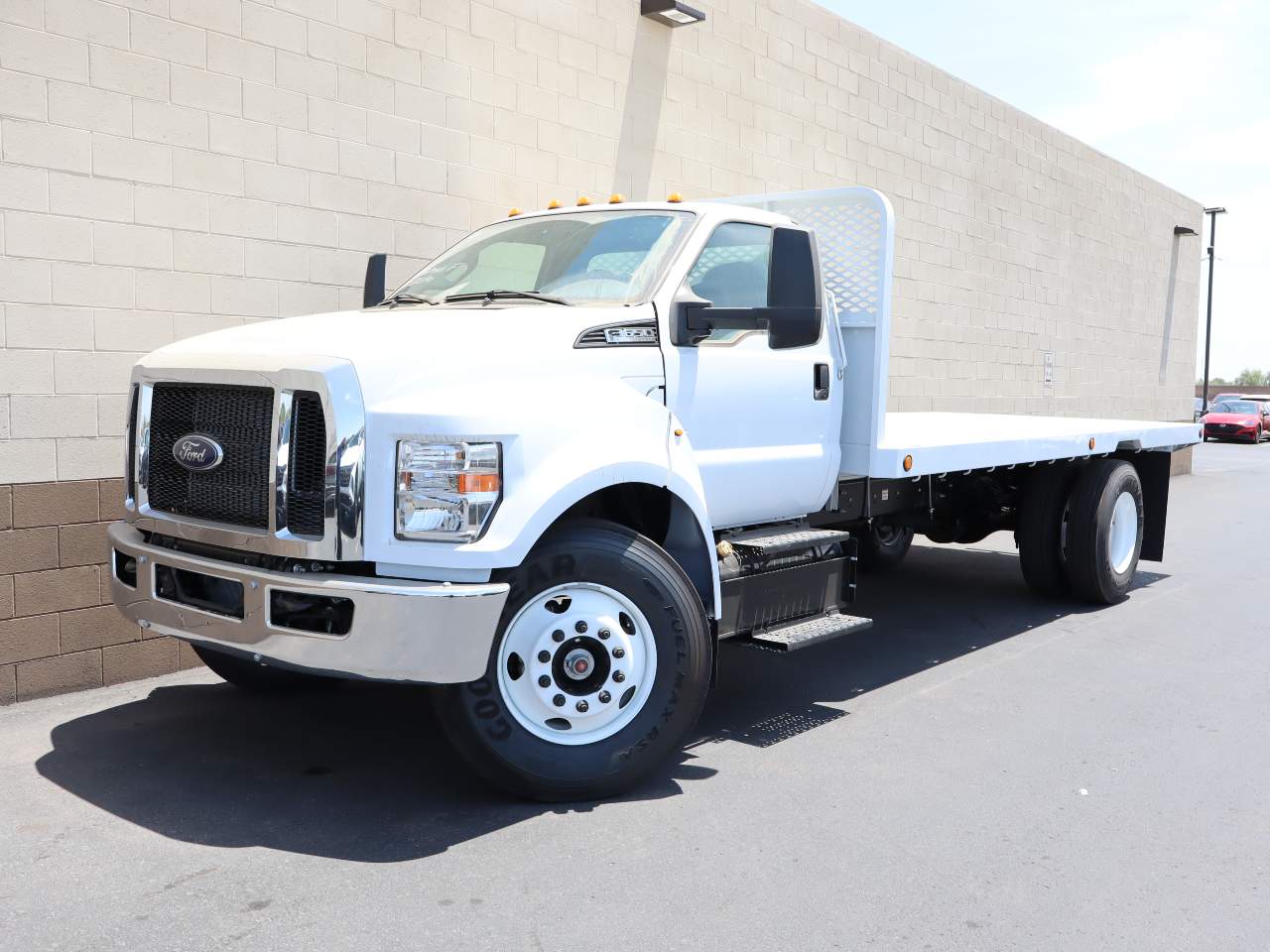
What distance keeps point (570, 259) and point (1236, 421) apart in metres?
37.3

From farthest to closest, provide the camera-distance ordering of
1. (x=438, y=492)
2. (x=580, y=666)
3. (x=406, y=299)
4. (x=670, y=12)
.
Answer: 1. (x=670, y=12)
2. (x=406, y=299)
3. (x=580, y=666)
4. (x=438, y=492)

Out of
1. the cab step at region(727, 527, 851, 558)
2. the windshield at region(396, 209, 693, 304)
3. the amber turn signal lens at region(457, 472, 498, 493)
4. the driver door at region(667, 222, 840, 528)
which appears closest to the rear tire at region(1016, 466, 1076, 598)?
the driver door at region(667, 222, 840, 528)

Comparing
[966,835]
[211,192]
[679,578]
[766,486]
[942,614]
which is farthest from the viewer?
[942,614]

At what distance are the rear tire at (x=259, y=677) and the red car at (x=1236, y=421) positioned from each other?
36298mm

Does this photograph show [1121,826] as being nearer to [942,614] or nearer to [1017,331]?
[942,614]

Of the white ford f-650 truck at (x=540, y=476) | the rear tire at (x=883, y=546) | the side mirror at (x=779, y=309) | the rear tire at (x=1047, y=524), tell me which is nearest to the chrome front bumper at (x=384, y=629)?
the white ford f-650 truck at (x=540, y=476)

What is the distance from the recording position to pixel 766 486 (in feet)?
18.6

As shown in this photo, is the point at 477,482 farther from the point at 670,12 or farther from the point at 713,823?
the point at 670,12

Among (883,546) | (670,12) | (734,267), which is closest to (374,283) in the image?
(734,267)

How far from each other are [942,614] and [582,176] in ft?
13.9

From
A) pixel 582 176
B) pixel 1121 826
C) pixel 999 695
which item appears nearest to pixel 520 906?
pixel 1121 826

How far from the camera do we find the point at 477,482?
4023mm

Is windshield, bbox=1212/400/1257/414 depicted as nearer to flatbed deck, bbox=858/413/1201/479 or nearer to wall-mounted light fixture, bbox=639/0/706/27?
flatbed deck, bbox=858/413/1201/479

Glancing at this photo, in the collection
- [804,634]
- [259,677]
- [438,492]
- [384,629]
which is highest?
[438,492]
